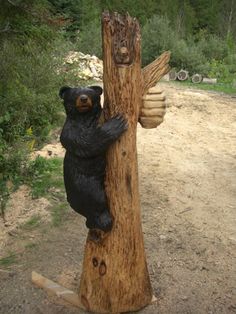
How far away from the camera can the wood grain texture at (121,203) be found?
285 centimetres

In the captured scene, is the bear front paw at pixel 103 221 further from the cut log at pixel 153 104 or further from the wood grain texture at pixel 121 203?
the cut log at pixel 153 104

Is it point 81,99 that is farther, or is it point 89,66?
point 89,66

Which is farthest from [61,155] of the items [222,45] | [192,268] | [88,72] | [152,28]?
[222,45]

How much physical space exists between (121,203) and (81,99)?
783mm

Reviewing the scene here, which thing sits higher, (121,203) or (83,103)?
(83,103)

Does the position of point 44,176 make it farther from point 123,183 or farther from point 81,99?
point 81,99

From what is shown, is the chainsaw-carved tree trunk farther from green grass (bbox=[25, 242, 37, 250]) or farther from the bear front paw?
green grass (bbox=[25, 242, 37, 250])

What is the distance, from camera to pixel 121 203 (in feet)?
10.2

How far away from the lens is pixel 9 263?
427cm

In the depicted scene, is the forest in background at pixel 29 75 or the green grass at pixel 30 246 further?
the forest in background at pixel 29 75

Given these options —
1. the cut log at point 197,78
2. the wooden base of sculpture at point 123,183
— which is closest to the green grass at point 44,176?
the wooden base of sculpture at point 123,183

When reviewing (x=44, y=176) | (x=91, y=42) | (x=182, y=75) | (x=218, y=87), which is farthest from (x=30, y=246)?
(x=91, y=42)

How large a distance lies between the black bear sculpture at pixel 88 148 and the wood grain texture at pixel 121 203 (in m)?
0.06

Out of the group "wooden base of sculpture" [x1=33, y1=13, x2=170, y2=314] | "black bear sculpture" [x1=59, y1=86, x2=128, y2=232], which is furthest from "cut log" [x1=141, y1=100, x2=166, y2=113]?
"black bear sculpture" [x1=59, y1=86, x2=128, y2=232]
